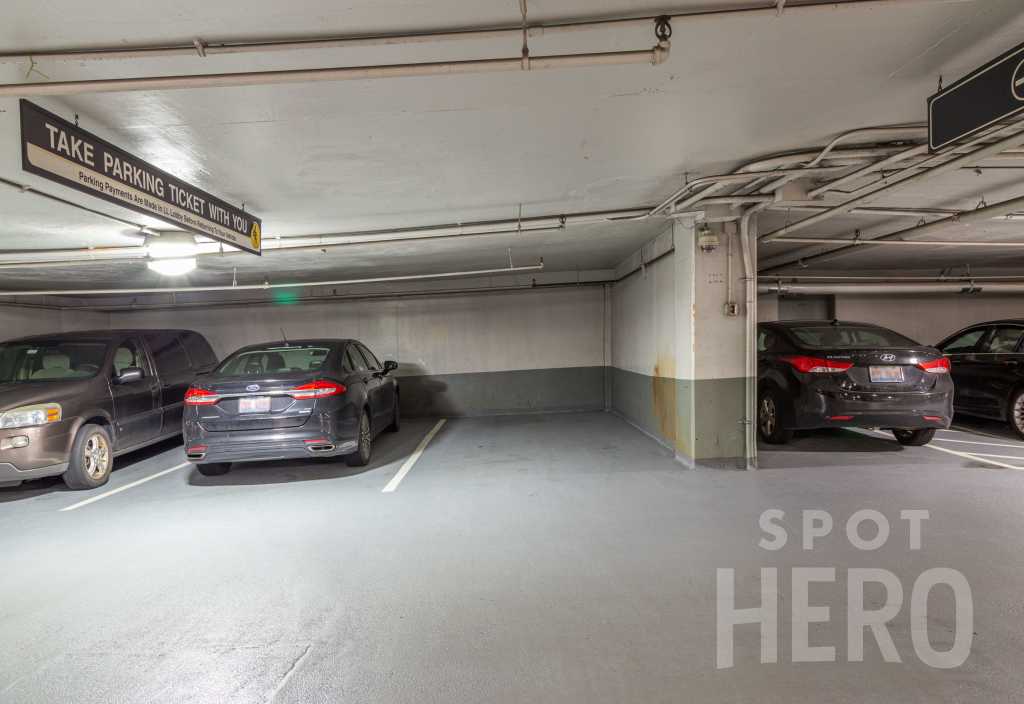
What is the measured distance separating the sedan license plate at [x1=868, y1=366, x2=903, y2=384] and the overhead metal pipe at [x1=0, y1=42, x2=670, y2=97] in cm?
480

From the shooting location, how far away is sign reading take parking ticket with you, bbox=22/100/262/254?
2777 millimetres

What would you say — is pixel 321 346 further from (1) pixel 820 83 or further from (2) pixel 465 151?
(1) pixel 820 83

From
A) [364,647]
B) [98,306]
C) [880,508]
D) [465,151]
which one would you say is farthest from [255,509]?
[98,306]

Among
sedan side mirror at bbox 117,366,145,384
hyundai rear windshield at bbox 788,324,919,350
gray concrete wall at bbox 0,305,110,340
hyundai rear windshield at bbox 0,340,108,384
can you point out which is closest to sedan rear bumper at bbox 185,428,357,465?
sedan side mirror at bbox 117,366,145,384

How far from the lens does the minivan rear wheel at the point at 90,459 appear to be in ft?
17.3

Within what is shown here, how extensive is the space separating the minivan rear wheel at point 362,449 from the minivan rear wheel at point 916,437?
6.83 meters

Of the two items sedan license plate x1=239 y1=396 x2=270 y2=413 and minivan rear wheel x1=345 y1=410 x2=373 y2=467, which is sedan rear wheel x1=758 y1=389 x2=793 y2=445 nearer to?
minivan rear wheel x1=345 y1=410 x2=373 y2=467

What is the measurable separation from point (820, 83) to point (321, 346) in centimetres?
551

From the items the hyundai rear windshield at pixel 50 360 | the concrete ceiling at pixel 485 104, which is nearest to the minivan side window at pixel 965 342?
the concrete ceiling at pixel 485 104

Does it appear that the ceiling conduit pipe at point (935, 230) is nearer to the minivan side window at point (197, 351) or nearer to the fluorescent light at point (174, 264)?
the fluorescent light at point (174, 264)

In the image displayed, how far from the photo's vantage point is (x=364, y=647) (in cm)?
244

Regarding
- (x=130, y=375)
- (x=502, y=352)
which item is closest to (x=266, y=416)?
(x=130, y=375)

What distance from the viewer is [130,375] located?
6043 mm

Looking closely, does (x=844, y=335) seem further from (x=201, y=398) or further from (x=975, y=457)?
(x=201, y=398)
